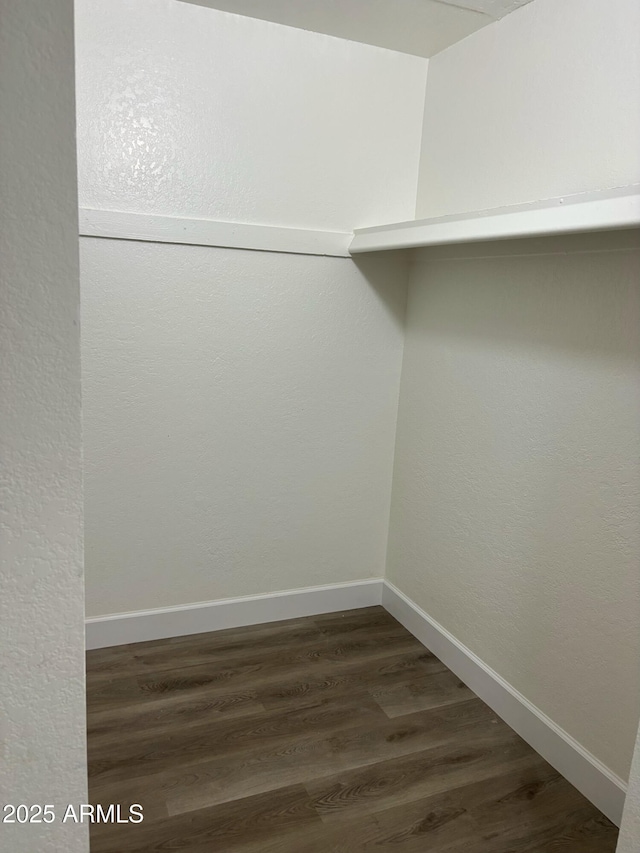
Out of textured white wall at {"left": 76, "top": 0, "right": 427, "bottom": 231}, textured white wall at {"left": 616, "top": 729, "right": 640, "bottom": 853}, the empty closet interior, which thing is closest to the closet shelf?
the empty closet interior

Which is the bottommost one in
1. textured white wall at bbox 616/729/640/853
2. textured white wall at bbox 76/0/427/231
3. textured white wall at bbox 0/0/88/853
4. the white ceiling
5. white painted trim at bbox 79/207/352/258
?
textured white wall at bbox 616/729/640/853

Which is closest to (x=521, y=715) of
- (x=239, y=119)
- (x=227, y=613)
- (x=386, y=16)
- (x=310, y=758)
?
(x=310, y=758)

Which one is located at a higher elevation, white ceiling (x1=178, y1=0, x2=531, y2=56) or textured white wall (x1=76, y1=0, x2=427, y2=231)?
white ceiling (x1=178, y1=0, x2=531, y2=56)

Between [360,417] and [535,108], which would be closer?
[535,108]

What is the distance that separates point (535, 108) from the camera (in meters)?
2.07

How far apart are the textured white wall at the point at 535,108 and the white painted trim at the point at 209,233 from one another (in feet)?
1.52

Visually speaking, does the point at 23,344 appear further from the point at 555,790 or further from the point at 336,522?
A: the point at 336,522

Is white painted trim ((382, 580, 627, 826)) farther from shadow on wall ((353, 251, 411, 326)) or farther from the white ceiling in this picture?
the white ceiling

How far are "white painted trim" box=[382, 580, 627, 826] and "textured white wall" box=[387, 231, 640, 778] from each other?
3 centimetres

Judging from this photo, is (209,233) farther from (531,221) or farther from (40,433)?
(40,433)

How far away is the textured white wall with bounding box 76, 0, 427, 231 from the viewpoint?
2.21 metres

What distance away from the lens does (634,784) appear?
126cm

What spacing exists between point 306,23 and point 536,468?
5.73ft

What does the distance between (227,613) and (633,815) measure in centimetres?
179
